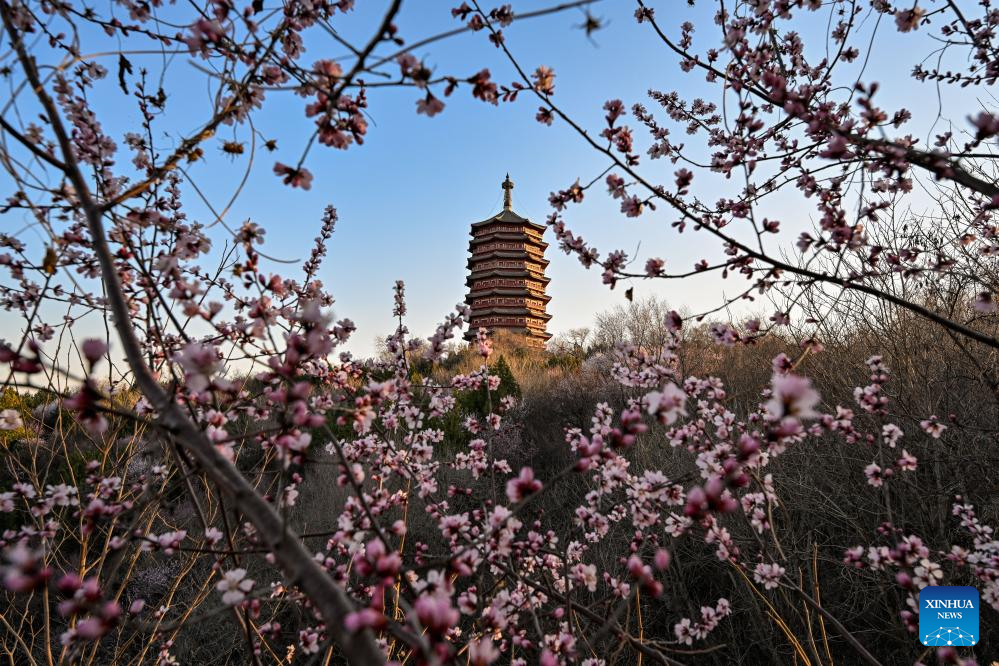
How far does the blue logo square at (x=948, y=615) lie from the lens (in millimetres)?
2629

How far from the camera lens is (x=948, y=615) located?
2742 mm

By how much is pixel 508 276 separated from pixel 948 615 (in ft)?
83.1

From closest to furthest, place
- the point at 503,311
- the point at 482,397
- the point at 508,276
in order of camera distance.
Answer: the point at 482,397 < the point at 503,311 < the point at 508,276

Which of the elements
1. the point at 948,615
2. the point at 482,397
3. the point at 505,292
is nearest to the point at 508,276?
the point at 505,292

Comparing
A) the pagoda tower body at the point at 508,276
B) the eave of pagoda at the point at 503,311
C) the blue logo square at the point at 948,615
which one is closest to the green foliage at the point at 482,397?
the blue logo square at the point at 948,615

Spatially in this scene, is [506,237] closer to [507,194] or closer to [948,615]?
Result: [507,194]

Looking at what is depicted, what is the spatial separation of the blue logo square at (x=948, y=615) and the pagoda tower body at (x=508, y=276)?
23.3m

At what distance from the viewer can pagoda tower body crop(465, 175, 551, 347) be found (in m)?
26.9

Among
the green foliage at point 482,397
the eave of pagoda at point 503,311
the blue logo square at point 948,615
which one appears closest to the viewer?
the blue logo square at point 948,615

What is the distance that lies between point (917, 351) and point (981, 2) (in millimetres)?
4014

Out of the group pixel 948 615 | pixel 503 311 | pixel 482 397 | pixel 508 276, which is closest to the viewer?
pixel 948 615

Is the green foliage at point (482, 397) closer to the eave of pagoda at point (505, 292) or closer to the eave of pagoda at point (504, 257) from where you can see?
the eave of pagoda at point (505, 292)

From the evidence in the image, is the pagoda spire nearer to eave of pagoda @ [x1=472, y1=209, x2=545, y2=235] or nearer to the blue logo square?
eave of pagoda @ [x1=472, y1=209, x2=545, y2=235]

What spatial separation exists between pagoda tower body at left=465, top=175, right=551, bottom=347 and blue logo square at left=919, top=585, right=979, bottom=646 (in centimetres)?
2332
